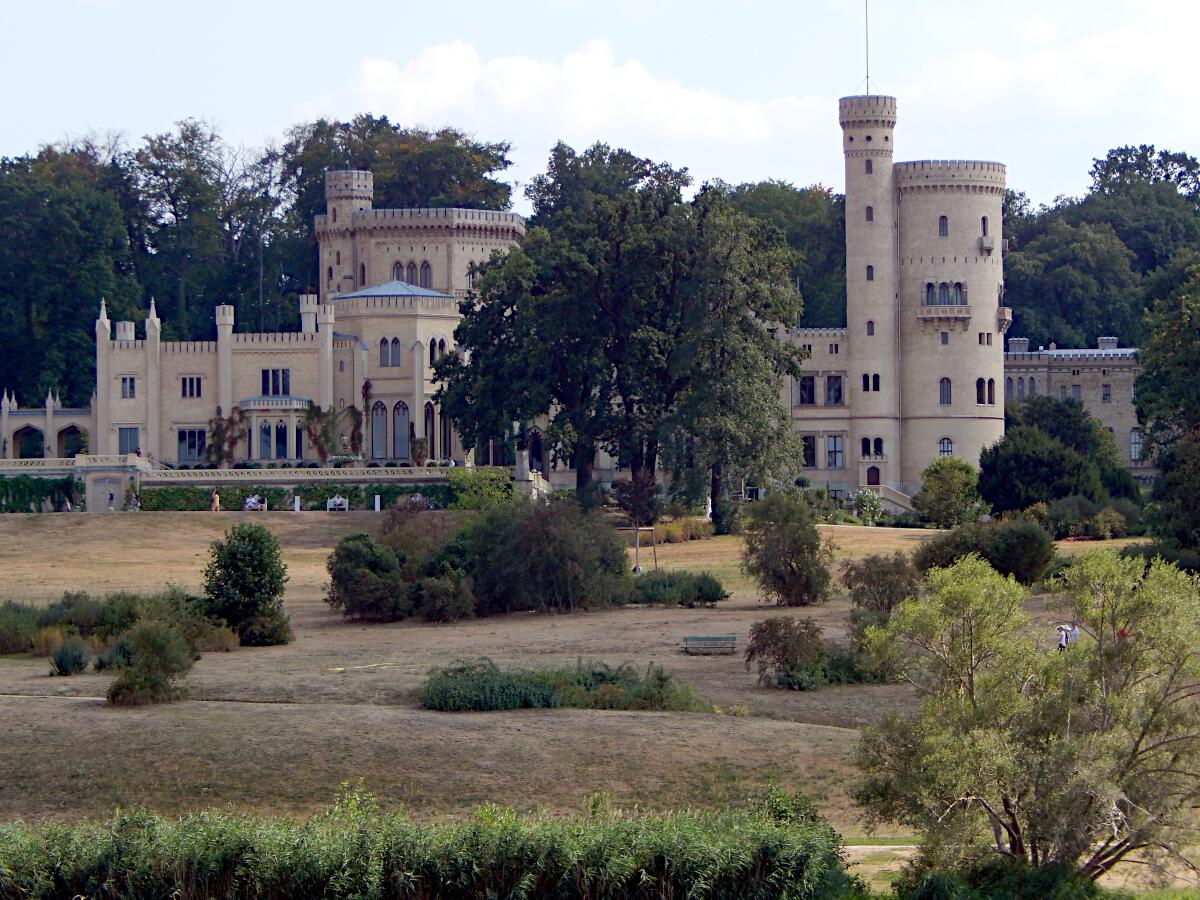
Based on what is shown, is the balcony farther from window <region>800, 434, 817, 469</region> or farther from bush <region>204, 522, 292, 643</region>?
bush <region>204, 522, 292, 643</region>

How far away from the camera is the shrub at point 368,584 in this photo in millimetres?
44562

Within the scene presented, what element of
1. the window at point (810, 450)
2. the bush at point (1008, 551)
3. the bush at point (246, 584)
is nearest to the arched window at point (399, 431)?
the window at point (810, 450)

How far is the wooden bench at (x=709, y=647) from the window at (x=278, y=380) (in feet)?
127

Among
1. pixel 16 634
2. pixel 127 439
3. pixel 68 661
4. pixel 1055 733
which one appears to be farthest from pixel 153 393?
pixel 1055 733

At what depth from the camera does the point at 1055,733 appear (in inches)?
864

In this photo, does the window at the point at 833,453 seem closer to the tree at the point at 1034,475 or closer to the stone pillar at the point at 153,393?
the tree at the point at 1034,475

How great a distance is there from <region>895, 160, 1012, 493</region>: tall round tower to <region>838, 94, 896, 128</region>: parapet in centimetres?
188

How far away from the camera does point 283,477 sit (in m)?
67.5

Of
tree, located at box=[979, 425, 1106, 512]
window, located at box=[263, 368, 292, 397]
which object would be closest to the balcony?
tree, located at box=[979, 425, 1106, 512]

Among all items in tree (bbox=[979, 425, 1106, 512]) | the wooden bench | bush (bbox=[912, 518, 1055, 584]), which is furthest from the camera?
tree (bbox=[979, 425, 1106, 512])

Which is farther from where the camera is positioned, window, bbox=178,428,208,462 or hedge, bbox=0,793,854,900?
window, bbox=178,428,208,462

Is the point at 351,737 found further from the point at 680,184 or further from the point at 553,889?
the point at 680,184

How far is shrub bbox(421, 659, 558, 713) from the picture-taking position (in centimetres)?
3138

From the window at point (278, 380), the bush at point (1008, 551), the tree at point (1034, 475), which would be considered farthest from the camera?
the window at point (278, 380)
